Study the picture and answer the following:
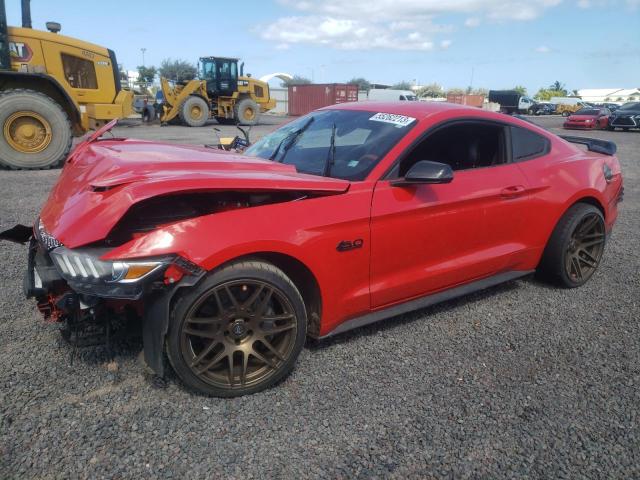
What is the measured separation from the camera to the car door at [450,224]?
2.81 metres

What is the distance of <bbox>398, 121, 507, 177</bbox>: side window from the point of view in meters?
3.41

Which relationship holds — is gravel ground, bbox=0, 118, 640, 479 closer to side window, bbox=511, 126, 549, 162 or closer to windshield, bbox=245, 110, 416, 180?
windshield, bbox=245, 110, 416, 180

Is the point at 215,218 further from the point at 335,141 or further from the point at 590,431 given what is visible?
the point at 590,431

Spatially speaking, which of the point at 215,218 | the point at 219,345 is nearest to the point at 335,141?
the point at 215,218

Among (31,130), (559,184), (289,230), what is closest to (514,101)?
(31,130)

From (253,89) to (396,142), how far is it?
2110 centimetres

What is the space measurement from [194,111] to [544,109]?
3857 cm

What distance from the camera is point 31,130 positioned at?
27.7 ft

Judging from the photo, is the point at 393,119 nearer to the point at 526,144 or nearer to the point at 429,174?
the point at 429,174

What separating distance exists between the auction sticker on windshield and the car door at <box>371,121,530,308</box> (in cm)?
17

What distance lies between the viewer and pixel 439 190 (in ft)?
9.87

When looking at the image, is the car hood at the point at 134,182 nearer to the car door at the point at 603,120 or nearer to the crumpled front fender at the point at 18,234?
the crumpled front fender at the point at 18,234

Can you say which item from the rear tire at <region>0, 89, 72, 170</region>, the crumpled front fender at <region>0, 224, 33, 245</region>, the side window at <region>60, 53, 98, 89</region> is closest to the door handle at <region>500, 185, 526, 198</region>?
the crumpled front fender at <region>0, 224, 33, 245</region>

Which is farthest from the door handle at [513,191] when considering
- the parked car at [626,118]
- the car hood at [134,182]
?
the parked car at [626,118]
